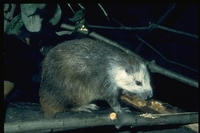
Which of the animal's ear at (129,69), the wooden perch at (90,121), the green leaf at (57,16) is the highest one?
the green leaf at (57,16)

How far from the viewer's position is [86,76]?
14.3ft

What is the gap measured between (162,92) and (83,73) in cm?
371

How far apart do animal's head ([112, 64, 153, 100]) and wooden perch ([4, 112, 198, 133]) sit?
121 cm

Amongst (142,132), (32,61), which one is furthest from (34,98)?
(142,132)

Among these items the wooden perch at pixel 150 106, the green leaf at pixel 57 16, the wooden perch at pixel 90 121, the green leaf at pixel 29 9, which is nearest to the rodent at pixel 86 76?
the wooden perch at pixel 150 106

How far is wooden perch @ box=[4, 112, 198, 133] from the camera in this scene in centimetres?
258

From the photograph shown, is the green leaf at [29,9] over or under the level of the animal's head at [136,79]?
over

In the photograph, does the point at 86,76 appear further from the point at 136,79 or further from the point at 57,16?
the point at 57,16

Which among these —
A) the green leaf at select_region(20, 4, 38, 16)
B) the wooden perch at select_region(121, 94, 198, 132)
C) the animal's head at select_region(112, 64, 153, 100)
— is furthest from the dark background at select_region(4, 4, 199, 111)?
the green leaf at select_region(20, 4, 38, 16)

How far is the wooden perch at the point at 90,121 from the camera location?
2578 millimetres

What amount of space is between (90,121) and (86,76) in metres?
1.62

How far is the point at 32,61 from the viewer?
5.41 metres

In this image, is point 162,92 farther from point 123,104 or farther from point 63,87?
point 63,87

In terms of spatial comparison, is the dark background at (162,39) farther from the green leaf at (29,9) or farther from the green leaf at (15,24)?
the green leaf at (29,9)
